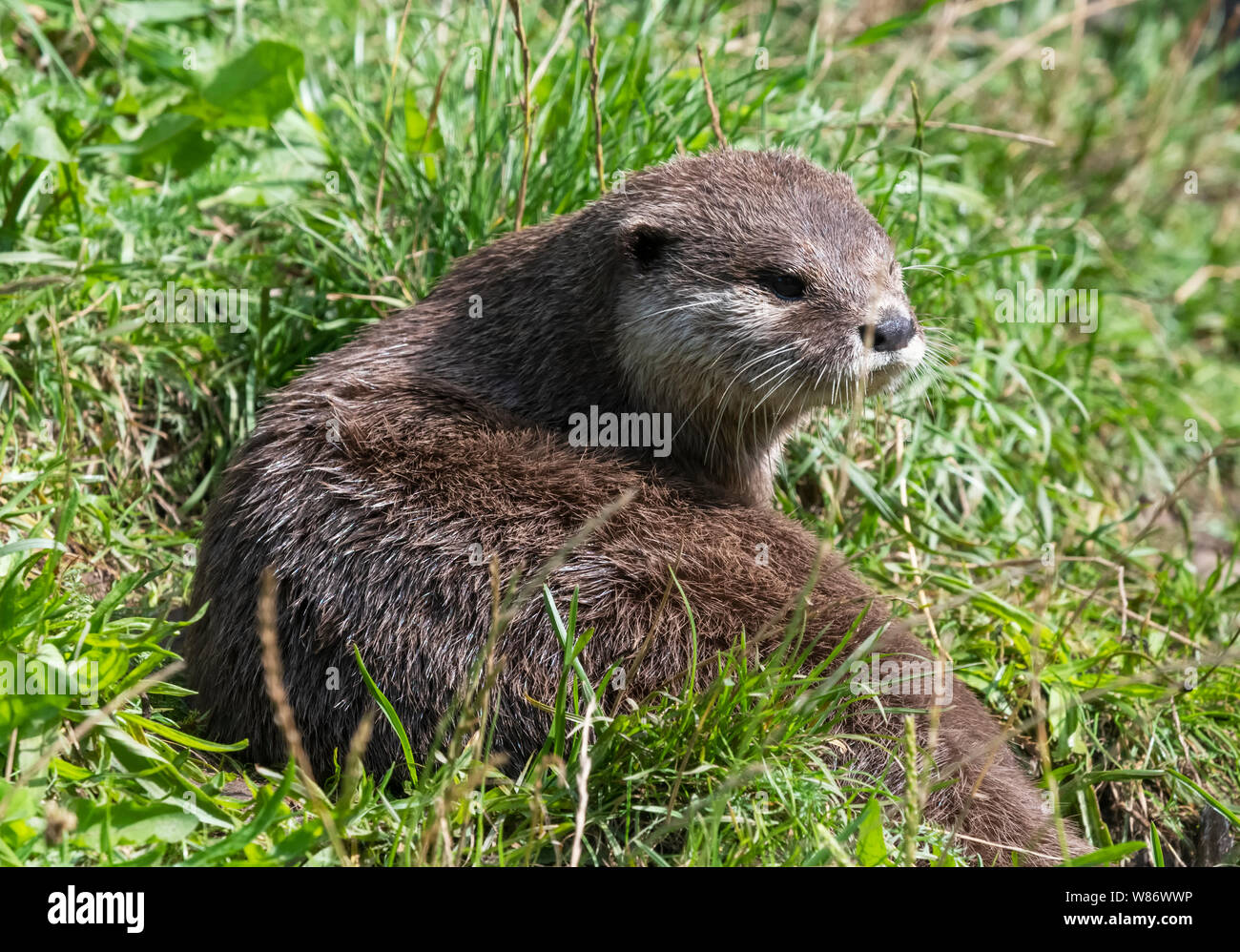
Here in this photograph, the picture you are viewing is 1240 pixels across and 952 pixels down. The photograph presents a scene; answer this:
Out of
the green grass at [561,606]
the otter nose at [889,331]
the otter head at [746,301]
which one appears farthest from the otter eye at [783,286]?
the green grass at [561,606]

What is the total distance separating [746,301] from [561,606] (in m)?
1.01

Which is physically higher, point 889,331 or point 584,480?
point 889,331

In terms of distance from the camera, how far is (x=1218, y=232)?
6.96 metres

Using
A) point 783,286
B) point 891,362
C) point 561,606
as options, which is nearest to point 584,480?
point 561,606

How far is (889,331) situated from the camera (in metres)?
3.31

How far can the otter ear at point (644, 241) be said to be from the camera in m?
3.42

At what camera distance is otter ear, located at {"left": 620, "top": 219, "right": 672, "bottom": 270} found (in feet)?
11.2

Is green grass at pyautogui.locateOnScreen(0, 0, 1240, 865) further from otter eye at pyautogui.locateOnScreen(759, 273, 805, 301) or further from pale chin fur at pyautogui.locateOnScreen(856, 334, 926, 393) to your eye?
otter eye at pyautogui.locateOnScreen(759, 273, 805, 301)

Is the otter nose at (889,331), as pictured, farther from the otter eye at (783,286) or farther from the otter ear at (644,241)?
the otter ear at (644,241)

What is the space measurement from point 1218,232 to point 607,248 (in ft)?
15.9

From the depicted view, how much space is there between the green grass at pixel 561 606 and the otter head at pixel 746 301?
461 mm

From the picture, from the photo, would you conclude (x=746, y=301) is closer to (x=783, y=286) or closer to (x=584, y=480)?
(x=783, y=286)
